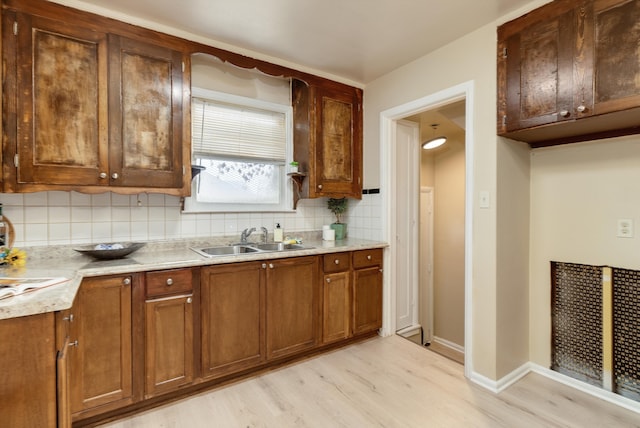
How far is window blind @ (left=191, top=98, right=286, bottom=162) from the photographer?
2.65 meters

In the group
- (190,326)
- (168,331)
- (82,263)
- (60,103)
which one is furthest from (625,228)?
(60,103)

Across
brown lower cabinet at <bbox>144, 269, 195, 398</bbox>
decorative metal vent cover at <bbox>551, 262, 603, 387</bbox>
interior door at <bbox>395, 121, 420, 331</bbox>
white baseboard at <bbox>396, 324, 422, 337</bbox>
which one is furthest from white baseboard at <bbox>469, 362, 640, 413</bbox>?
brown lower cabinet at <bbox>144, 269, 195, 398</bbox>

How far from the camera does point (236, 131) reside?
2822mm

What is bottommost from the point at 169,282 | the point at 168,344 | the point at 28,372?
the point at 168,344

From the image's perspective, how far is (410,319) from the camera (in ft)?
10.8

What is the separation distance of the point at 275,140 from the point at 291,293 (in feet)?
4.83

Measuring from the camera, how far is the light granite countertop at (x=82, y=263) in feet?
3.74

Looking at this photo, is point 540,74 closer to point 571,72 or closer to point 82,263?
point 571,72

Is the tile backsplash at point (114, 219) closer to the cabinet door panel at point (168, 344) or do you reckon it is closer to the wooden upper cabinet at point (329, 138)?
the wooden upper cabinet at point (329, 138)

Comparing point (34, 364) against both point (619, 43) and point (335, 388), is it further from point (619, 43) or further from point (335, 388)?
point (619, 43)

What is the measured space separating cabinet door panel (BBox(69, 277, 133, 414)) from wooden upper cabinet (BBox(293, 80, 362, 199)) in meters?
1.68

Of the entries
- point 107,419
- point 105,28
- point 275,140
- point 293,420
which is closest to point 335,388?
Result: point 293,420

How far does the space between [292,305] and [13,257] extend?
1755 mm

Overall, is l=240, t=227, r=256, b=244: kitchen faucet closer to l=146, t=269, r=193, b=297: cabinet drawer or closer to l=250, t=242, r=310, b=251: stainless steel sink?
l=250, t=242, r=310, b=251: stainless steel sink
